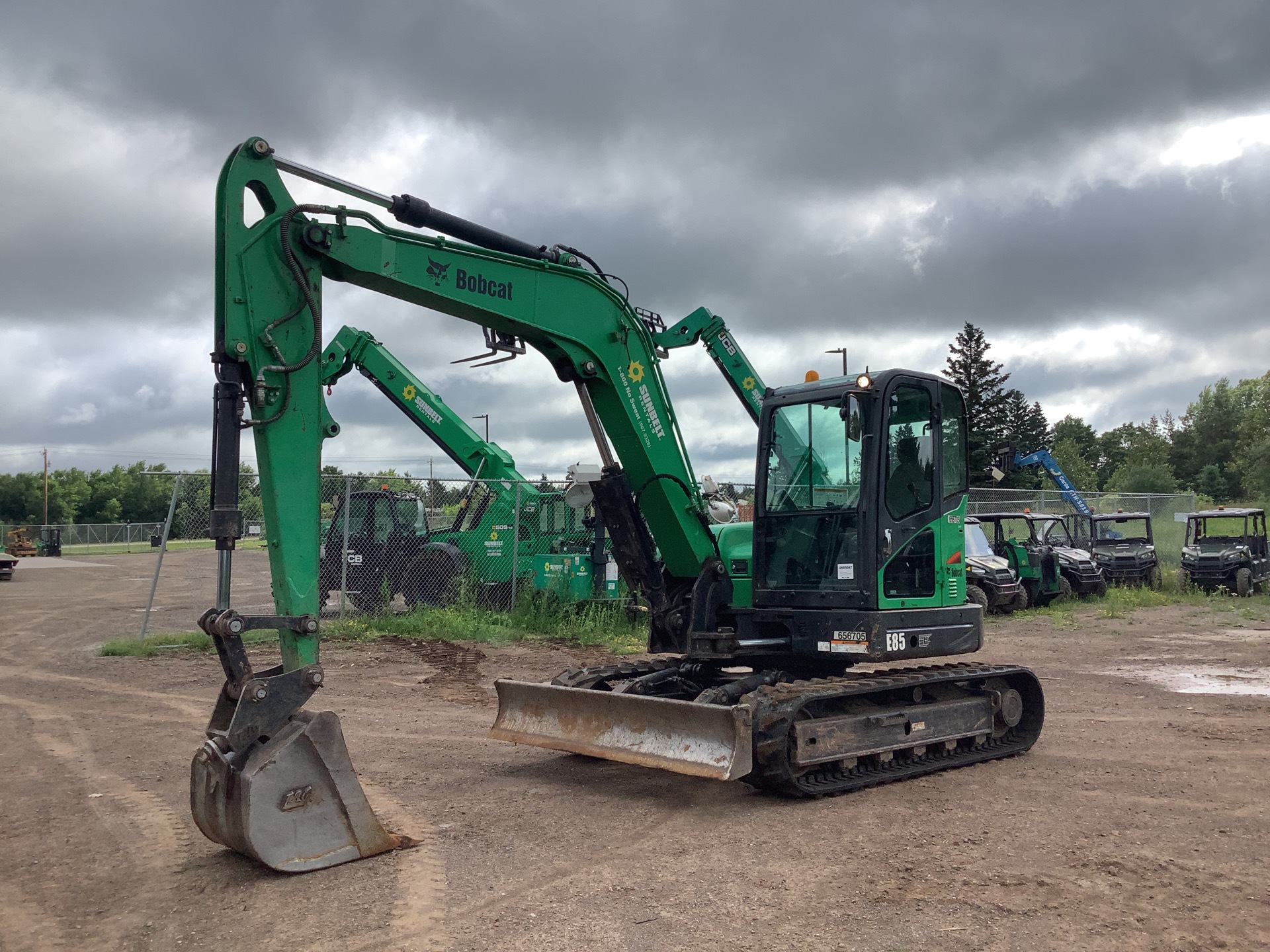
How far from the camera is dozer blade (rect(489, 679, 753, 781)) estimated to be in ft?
19.7

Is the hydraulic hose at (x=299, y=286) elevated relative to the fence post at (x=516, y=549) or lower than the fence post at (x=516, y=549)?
A: elevated

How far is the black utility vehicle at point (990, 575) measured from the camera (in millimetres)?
18688

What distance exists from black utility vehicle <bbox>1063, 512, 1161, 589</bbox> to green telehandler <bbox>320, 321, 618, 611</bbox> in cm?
1223

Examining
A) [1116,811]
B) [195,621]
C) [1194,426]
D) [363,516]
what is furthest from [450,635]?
[1194,426]

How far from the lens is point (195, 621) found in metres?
15.5

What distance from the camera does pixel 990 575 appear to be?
1869cm

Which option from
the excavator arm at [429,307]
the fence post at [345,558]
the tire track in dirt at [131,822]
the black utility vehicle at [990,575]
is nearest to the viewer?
the tire track in dirt at [131,822]

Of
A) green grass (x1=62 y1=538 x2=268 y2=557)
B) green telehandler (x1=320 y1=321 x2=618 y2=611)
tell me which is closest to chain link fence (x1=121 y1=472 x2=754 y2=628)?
green telehandler (x1=320 y1=321 x2=618 y2=611)

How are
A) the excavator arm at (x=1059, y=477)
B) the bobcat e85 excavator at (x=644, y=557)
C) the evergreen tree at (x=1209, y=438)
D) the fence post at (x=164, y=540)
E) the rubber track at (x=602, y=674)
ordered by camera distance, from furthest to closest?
1. the evergreen tree at (x=1209, y=438)
2. the excavator arm at (x=1059, y=477)
3. the fence post at (x=164, y=540)
4. the rubber track at (x=602, y=674)
5. the bobcat e85 excavator at (x=644, y=557)

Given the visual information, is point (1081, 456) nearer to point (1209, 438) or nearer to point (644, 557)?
point (1209, 438)

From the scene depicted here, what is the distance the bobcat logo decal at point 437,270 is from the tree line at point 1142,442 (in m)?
45.1

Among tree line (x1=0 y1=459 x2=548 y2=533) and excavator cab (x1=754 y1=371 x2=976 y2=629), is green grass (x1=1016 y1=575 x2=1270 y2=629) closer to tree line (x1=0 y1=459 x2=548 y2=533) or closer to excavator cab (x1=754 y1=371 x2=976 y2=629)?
excavator cab (x1=754 y1=371 x2=976 y2=629)

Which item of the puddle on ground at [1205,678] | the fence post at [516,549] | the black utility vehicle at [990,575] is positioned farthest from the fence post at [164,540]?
the black utility vehicle at [990,575]

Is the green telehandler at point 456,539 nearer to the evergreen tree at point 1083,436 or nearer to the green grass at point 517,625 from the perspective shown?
the green grass at point 517,625
